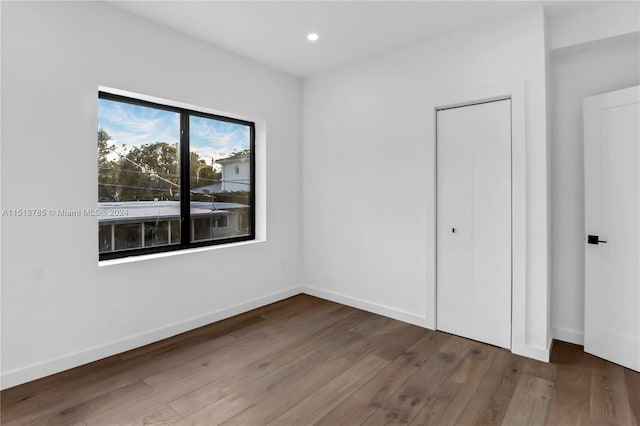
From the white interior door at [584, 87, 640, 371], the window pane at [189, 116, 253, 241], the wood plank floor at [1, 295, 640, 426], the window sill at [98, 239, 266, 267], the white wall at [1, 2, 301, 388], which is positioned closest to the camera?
the wood plank floor at [1, 295, 640, 426]

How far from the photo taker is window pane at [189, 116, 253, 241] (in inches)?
141

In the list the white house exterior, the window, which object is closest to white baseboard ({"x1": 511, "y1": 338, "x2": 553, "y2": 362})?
the window

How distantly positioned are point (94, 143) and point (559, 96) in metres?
4.11

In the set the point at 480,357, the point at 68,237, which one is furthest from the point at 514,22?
the point at 68,237

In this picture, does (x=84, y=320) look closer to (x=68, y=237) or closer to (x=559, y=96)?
(x=68, y=237)

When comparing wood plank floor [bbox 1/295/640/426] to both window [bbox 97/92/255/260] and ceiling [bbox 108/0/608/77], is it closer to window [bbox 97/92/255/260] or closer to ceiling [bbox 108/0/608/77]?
window [bbox 97/92/255/260]

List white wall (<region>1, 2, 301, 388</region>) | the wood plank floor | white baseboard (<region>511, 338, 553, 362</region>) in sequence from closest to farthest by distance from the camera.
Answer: the wood plank floor, white wall (<region>1, 2, 301, 388</region>), white baseboard (<region>511, 338, 553, 362</region>)

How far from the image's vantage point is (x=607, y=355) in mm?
2650

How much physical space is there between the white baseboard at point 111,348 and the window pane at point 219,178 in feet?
2.82

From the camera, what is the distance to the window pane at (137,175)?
2904 mm

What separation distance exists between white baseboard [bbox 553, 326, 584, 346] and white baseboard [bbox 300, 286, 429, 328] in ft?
3.88

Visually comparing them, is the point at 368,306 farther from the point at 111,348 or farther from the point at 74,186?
the point at 74,186

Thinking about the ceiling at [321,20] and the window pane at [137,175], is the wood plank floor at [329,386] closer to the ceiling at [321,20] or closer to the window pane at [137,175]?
the window pane at [137,175]

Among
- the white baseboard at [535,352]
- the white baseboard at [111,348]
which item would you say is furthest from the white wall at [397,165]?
the white baseboard at [111,348]
